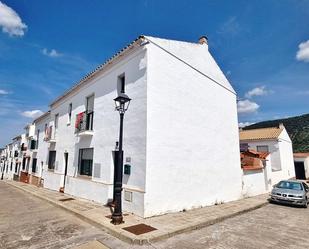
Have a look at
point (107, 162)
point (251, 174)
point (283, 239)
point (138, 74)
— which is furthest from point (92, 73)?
point (251, 174)

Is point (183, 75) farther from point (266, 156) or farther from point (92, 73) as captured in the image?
point (266, 156)

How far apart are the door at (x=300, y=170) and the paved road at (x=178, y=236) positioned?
24.3 metres

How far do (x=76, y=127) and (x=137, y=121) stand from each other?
5.86 m

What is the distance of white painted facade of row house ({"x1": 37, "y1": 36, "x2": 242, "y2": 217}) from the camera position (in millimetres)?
7785

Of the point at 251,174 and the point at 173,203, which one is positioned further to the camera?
the point at 251,174

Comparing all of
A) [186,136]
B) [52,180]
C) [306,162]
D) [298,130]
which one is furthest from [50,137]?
[298,130]

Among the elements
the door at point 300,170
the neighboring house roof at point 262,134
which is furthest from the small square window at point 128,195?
the door at point 300,170

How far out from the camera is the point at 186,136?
900cm

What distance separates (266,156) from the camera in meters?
16.0

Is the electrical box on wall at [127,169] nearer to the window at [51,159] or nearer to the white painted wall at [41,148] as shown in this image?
the window at [51,159]

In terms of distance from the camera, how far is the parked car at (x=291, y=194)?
11.0 meters

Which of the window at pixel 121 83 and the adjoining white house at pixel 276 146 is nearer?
the window at pixel 121 83

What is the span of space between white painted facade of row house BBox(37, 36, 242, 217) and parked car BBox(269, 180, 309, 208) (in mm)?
2260

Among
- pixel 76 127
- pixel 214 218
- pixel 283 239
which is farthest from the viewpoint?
pixel 76 127
